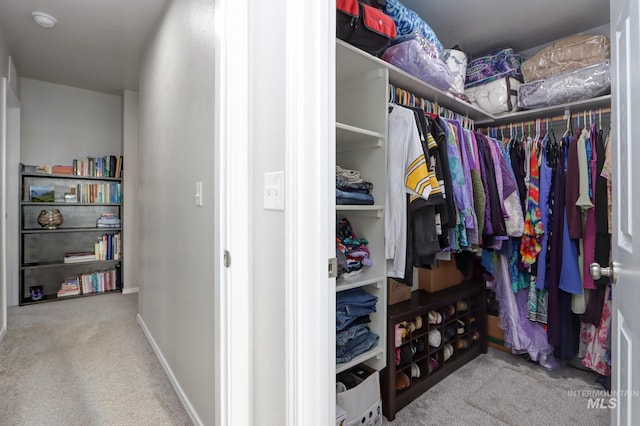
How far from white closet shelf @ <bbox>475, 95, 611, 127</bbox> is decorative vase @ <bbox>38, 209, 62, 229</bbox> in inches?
176

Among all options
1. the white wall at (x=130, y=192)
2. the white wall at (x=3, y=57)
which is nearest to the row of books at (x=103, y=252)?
the white wall at (x=130, y=192)

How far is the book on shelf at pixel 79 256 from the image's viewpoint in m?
3.81

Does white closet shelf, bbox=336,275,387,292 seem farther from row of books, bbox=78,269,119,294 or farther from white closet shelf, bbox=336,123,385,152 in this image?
row of books, bbox=78,269,119,294

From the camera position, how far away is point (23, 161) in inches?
144

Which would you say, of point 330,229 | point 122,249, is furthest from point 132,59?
point 330,229

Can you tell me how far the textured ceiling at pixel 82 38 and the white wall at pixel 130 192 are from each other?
31 cm

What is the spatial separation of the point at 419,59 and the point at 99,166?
388 centimetres

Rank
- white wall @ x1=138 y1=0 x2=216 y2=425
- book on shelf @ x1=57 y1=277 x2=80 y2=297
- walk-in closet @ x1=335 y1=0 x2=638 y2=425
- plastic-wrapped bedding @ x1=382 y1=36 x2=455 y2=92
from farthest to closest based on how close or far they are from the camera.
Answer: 1. book on shelf @ x1=57 y1=277 x2=80 y2=297
2. plastic-wrapped bedding @ x1=382 y1=36 x2=455 y2=92
3. walk-in closet @ x1=335 y1=0 x2=638 y2=425
4. white wall @ x1=138 y1=0 x2=216 y2=425

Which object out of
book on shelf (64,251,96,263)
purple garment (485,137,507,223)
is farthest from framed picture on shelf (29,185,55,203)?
purple garment (485,137,507,223)

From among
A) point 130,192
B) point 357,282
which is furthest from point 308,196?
point 130,192

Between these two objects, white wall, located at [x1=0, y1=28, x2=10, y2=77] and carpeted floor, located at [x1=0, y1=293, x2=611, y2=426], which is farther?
white wall, located at [x1=0, y1=28, x2=10, y2=77]

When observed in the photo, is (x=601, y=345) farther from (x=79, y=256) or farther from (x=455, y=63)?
(x=79, y=256)

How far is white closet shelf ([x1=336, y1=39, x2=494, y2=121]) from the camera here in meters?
1.51

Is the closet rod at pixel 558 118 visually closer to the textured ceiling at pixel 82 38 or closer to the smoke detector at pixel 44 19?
the textured ceiling at pixel 82 38
